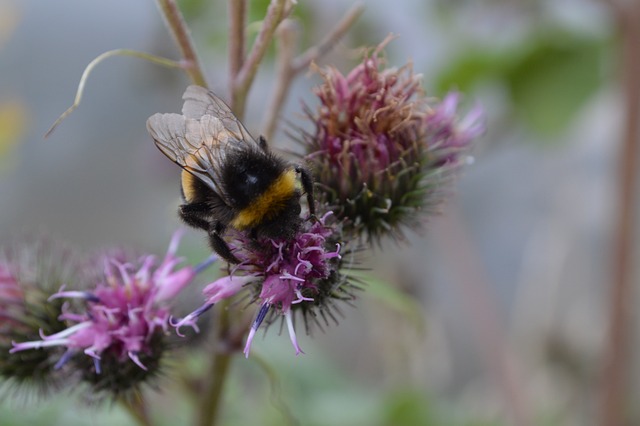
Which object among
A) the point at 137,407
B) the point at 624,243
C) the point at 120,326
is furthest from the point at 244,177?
the point at 624,243

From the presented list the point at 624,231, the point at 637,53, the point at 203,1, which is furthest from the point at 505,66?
the point at 203,1

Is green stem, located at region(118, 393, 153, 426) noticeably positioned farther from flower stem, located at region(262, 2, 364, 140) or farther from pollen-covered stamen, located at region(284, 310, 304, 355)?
flower stem, located at region(262, 2, 364, 140)

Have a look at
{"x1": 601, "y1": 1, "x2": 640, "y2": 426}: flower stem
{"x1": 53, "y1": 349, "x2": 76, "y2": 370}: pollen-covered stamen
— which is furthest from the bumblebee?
{"x1": 601, "y1": 1, "x2": 640, "y2": 426}: flower stem

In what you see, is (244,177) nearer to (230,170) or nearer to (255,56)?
(230,170)

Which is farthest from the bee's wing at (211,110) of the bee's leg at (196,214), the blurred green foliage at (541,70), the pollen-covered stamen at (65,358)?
the blurred green foliage at (541,70)

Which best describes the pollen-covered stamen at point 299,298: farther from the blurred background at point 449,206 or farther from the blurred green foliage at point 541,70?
the blurred green foliage at point 541,70
